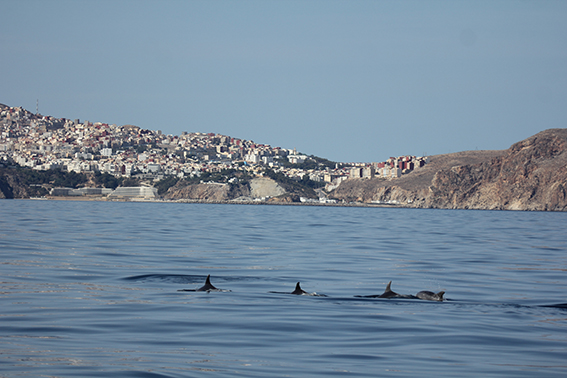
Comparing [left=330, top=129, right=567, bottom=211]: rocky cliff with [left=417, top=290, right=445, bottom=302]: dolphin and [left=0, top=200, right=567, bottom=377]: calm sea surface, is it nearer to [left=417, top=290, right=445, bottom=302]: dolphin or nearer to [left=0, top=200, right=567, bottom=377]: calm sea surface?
[left=0, top=200, right=567, bottom=377]: calm sea surface

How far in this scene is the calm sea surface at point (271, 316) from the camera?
9305 mm

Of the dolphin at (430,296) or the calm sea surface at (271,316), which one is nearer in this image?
the calm sea surface at (271,316)

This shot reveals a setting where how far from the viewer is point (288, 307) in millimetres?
14422

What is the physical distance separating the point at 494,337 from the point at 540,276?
1066 cm

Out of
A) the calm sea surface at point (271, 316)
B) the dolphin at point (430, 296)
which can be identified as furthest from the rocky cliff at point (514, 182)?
the dolphin at point (430, 296)

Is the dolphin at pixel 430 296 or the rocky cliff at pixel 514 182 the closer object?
the dolphin at pixel 430 296

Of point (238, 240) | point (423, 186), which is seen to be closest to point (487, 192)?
point (423, 186)

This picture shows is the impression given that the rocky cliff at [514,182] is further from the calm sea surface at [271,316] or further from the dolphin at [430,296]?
the dolphin at [430,296]

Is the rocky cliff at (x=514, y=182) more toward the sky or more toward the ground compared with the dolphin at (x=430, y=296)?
more toward the sky

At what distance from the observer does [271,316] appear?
1324 cm

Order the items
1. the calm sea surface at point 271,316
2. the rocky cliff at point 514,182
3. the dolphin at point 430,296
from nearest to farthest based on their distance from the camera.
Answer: the calm sea surface at point 271,316 → the dolphin at point 430,296 → the rocky cliff at point 514,182

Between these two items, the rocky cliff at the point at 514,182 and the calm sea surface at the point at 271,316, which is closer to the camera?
the calm sea surface at the point at 271,316

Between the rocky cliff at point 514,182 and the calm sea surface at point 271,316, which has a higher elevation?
the rocky cliff at point 514,182

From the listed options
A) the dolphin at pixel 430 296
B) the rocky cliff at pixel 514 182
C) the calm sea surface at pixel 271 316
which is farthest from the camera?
the rocky cliff at pixel 514 182
